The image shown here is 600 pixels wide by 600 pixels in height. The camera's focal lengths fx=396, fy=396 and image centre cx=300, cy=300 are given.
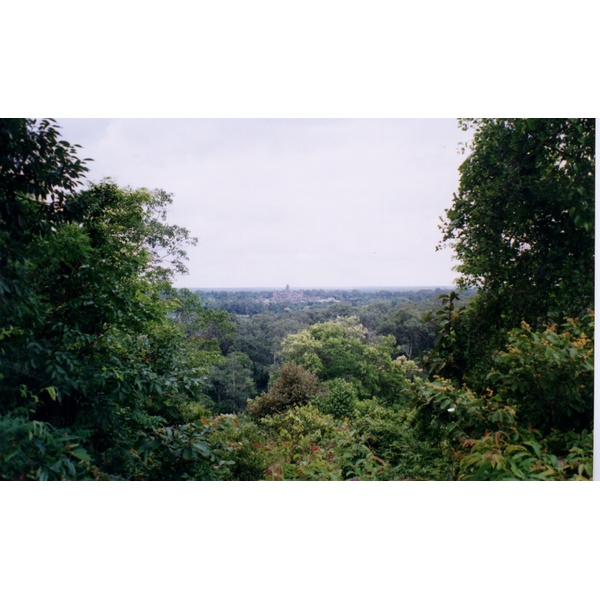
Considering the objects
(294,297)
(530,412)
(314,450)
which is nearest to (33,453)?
(314,450)

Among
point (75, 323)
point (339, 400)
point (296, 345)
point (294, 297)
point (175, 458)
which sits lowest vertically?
point (175, 458)

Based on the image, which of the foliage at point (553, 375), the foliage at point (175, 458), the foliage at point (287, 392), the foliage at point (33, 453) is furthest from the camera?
the foliage at point (287, 392)

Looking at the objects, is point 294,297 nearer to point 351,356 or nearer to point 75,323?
point 351,356

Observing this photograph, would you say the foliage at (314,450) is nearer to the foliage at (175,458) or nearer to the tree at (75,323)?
the foliage at (175,458)

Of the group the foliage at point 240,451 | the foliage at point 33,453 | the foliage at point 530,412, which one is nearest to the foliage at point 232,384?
the foliage at point 240,451

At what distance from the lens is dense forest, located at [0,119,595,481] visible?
236 centimetres

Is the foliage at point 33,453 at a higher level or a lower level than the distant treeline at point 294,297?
lower

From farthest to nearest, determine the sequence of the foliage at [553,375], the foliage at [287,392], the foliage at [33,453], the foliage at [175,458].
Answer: the foliage at [287,392] → the foliage at [175,458] → the foliage at [553,375] → the foliage at [33,453]

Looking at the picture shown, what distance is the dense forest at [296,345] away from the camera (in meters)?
2.36

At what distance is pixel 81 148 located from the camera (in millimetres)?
2486

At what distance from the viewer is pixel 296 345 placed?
9.11 feet

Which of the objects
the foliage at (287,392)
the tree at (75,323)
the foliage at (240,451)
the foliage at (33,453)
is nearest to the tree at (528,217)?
the foliage at (287,392)

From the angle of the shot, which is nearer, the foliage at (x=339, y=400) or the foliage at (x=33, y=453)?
the foliage at (x=33, y=453)

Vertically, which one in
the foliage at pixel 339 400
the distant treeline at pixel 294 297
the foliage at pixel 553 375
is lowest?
the foliage at pixel 339 400
